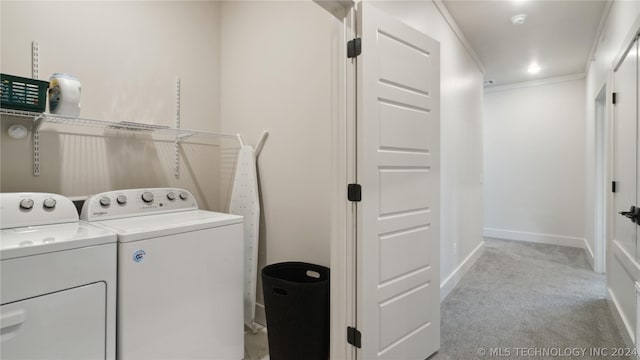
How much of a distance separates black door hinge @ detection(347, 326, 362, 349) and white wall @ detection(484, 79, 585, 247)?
4799 millimetres

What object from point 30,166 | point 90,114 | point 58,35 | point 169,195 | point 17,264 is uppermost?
point 58,35

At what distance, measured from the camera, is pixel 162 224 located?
164 cm

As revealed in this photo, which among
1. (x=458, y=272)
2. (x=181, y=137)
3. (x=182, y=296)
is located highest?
(x=181, y=137)

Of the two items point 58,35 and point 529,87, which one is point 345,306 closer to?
point 58,35

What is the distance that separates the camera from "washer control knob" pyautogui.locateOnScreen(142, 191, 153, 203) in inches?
77.5

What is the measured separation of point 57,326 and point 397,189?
1.58 metres

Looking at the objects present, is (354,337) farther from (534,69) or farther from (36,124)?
(534,69)

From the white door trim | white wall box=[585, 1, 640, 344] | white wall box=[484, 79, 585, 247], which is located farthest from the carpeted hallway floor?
white wall box=[484, 79, 585, 247]

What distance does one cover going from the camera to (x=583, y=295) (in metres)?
3.02

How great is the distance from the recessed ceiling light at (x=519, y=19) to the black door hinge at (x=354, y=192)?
269 cm

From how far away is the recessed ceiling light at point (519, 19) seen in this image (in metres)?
3.06

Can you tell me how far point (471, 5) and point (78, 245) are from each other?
131 inches

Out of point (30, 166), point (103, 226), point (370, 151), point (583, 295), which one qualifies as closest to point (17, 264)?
point (103, 226)

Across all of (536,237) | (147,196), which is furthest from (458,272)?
(147,196)
